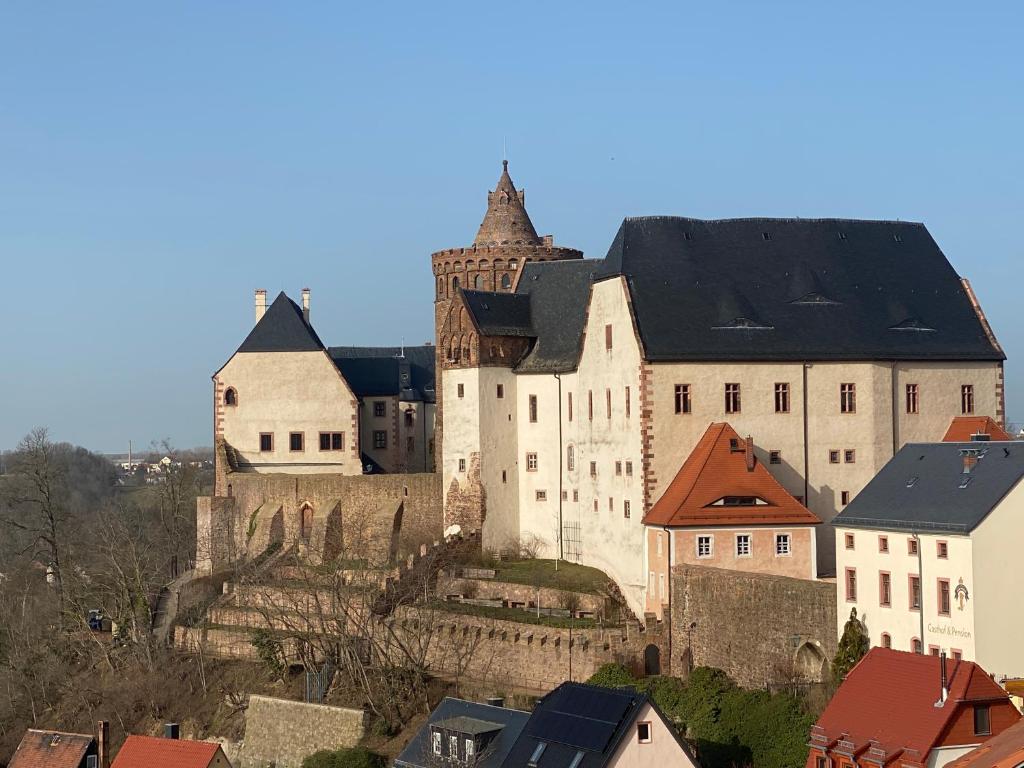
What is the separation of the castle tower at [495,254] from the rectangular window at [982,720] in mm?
37358

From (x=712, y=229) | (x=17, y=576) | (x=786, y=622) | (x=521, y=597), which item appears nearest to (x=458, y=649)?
(x=521, y=597)

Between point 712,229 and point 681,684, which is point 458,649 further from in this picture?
point 712,229

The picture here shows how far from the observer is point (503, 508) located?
214ft

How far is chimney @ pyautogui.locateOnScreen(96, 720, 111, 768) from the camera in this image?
6184 centimetres

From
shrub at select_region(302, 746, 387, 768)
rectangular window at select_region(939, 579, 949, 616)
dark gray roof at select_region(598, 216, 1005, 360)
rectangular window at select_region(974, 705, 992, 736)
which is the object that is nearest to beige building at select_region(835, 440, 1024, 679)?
rectangular window at select_region(939, 579, 949, 616)

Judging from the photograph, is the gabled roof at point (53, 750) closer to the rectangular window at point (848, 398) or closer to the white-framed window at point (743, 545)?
the white-framed window at point (743, 545)

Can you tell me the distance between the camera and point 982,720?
38.3m

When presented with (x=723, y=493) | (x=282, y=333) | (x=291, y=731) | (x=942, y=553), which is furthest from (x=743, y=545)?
(x=282, y=333)

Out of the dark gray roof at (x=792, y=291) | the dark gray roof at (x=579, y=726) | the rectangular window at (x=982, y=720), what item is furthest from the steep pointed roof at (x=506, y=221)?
the rectangular window at (x=982, y=720)

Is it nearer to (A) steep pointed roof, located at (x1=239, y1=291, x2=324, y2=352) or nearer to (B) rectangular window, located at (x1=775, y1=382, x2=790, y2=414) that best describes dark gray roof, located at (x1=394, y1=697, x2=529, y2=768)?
(B) rectangular window, located at (x1=775, y1=382, x2=790, y2=414)

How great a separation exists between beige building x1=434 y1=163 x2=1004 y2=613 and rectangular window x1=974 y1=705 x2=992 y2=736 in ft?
56.2

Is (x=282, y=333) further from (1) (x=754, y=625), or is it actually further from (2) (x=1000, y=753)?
(2) (x=1000, y=753)

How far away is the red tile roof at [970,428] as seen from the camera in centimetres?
5722

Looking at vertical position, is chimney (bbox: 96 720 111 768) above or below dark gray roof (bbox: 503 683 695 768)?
below
